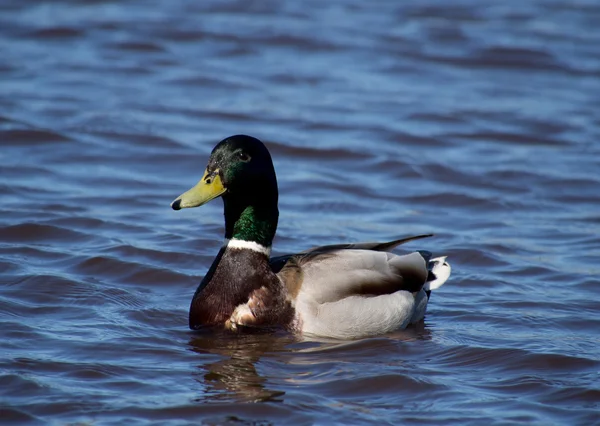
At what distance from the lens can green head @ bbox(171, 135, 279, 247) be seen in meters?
6.98

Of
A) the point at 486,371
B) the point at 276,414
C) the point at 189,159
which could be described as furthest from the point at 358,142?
the point at 276,414

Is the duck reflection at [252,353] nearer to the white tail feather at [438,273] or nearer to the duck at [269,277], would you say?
the duck at [269,277]

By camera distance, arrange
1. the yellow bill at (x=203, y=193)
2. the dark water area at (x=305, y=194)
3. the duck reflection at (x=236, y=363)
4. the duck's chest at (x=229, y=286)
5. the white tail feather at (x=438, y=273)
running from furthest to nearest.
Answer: the white tail feather at (x=438, y=273)
the duck's chest at (x=229, y=286)
the yellow bill at (x=203, y=193)
the dark water area at (x=305, y=194)
the duck reflection at (x=236, y=363)

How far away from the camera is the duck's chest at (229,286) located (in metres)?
7.08

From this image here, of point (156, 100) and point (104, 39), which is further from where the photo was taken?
point (104, 39)

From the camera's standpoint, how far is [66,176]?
10375 mm

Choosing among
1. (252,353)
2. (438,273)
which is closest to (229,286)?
(252,353)

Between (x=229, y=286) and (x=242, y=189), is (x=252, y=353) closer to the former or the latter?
(x=229, y=286)

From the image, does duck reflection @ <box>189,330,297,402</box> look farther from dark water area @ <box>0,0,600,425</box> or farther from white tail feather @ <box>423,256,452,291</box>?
white tail feather @ <box>423,256,452,291</box>

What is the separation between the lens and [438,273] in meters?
7.78

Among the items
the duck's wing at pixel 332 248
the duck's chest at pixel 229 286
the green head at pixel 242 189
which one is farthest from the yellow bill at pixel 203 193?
the duck's wing at pixel 332 248

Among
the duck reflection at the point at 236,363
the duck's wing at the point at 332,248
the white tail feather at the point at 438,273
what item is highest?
the duck's wing at the point at 332,248

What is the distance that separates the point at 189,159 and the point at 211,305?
417cm

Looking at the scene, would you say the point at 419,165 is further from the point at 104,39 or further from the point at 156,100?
the point at 104,39
